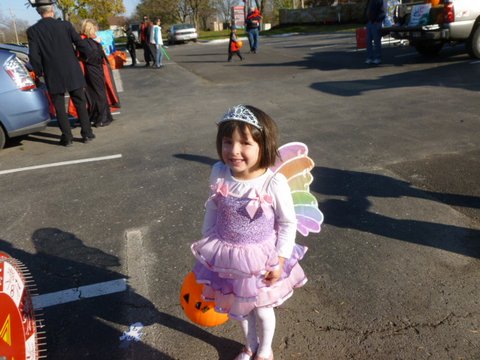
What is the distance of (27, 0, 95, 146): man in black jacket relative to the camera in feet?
19.1

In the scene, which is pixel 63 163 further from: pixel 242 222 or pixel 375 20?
pixel 375 20

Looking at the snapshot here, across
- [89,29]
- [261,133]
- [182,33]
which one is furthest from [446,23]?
[182,33]

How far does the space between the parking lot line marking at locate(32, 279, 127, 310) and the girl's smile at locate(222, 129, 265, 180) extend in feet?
5.02

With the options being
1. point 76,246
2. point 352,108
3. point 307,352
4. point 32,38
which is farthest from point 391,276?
point 32,38

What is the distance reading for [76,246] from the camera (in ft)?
11.7

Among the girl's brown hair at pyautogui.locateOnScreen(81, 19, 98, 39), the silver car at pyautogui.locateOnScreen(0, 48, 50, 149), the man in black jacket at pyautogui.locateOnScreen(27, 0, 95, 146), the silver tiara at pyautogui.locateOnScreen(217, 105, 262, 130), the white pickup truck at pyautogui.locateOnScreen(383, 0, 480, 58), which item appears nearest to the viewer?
the silver tiara at pyautogui.locateOnScreen(217, 105, 262, 130)

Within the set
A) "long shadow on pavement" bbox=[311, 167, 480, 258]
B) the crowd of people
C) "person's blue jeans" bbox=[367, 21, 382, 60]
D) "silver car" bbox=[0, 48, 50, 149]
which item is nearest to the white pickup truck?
"person's blue jeans" bbox=[367, 21, 382, 60]

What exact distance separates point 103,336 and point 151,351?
35cm

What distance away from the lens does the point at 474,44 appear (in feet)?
34.4

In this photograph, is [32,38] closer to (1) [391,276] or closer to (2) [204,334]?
(2) [204,334]

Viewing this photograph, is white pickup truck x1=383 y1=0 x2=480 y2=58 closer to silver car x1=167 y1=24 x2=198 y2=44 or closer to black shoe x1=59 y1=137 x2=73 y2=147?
black shoe x1=59 y1=137 x2=73 y2=147

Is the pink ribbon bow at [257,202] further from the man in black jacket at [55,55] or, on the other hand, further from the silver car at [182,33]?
the silver car at [182,33]

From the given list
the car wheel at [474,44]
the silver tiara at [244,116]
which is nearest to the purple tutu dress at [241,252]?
the silver tiara at [244,116]

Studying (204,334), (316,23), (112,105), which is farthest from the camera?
(316,23)
